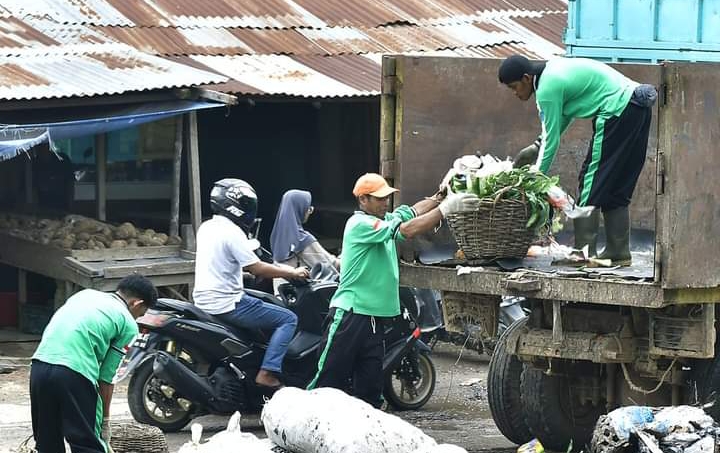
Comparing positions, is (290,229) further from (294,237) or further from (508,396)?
(508,396)

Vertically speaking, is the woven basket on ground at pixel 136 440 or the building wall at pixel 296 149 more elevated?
the building wall at pixel 296 149

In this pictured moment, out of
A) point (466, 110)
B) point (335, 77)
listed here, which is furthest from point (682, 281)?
point (335, 77)

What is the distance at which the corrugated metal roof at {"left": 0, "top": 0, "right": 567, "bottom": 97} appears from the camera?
14164mm

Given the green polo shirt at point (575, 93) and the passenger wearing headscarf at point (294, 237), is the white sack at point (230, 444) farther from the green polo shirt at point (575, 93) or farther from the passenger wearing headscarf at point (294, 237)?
the passenger wearing headscarf at point (294, 237)

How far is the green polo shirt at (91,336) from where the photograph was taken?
712cm

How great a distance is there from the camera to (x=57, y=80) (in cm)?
1290

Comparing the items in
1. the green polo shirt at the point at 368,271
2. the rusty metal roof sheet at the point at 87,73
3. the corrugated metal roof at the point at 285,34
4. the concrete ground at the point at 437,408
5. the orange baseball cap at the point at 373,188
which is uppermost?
the corrugated metal roof at the point at 285,34

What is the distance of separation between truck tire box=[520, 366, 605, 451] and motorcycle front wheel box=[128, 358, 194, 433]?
2.26m

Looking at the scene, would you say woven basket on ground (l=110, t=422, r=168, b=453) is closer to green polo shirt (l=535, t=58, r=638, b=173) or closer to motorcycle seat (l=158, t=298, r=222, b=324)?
motorcycle seat (l=158, t=298, r=222, b=324)

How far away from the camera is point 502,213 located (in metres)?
8.11

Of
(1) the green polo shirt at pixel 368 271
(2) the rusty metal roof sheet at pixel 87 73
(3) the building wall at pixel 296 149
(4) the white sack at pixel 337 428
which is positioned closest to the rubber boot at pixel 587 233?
(1) the green polo shirt at pixel 368 271

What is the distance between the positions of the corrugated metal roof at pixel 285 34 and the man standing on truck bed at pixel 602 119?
5.51 m

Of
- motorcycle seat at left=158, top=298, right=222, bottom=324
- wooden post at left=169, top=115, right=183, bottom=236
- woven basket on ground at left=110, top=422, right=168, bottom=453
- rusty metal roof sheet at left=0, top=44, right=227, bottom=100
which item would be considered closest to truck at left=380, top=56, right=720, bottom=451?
motorcycle seat at left=158, top=298, right=222, bottom=324

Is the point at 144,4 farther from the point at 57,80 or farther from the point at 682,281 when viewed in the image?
the point at 682,281
